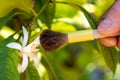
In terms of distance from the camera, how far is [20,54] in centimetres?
98

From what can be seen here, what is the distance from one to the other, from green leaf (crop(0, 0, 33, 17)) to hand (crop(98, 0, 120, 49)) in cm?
18

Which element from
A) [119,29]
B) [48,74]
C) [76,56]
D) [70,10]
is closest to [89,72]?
[76,56]

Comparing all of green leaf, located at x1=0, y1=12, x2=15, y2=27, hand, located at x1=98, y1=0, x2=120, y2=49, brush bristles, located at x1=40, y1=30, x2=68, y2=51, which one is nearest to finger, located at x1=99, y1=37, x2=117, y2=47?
hand, located at x1=98, y1=0, x2=120, y2=49

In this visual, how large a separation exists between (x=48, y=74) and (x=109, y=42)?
0.42m

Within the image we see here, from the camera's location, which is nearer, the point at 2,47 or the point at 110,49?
the point at 2,47

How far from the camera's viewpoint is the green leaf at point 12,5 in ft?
3.49

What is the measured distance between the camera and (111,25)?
1.04 meters

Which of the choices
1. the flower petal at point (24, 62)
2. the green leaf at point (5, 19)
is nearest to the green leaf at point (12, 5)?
the green leaf at point (5, 19)

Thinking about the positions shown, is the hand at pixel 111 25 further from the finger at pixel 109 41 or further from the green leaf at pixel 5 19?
the green leaf at pixel 5 19

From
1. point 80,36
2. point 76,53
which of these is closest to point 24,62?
point 80,36

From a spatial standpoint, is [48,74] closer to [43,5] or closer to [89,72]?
[43,5]

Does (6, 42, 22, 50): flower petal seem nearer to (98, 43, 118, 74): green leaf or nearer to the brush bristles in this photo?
the brush bristles

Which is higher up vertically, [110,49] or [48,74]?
[110,49]

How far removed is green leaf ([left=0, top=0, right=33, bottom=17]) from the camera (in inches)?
41.9
